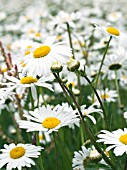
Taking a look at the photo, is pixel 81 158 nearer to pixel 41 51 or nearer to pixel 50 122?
pixel 50 122

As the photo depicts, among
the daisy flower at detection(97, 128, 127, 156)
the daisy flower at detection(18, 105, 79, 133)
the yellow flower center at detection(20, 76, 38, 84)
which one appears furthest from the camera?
the yellow flower center at detection(20, 76, 38, 84)

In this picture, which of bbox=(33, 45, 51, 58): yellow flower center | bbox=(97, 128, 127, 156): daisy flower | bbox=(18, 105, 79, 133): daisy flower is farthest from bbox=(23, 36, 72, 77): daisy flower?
bbox=(97, 128, 127, 156): daisy flower

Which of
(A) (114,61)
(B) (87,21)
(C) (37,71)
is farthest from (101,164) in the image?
(B) (87,21)

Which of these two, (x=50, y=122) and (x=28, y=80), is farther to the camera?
(x=28, y=80)

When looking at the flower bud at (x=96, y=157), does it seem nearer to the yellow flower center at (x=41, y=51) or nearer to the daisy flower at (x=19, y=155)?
the daisy flower at (x=19, y=155)

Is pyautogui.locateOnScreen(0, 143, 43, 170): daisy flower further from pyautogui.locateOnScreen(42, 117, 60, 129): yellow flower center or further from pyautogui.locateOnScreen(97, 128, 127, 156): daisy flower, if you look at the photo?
pyautogui.locateOnScreen(97, 128, 127, 156): daisy flower

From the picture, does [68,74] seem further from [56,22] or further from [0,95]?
[0,95]

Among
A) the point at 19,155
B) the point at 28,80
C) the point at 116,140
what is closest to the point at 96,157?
the point at 116,140
